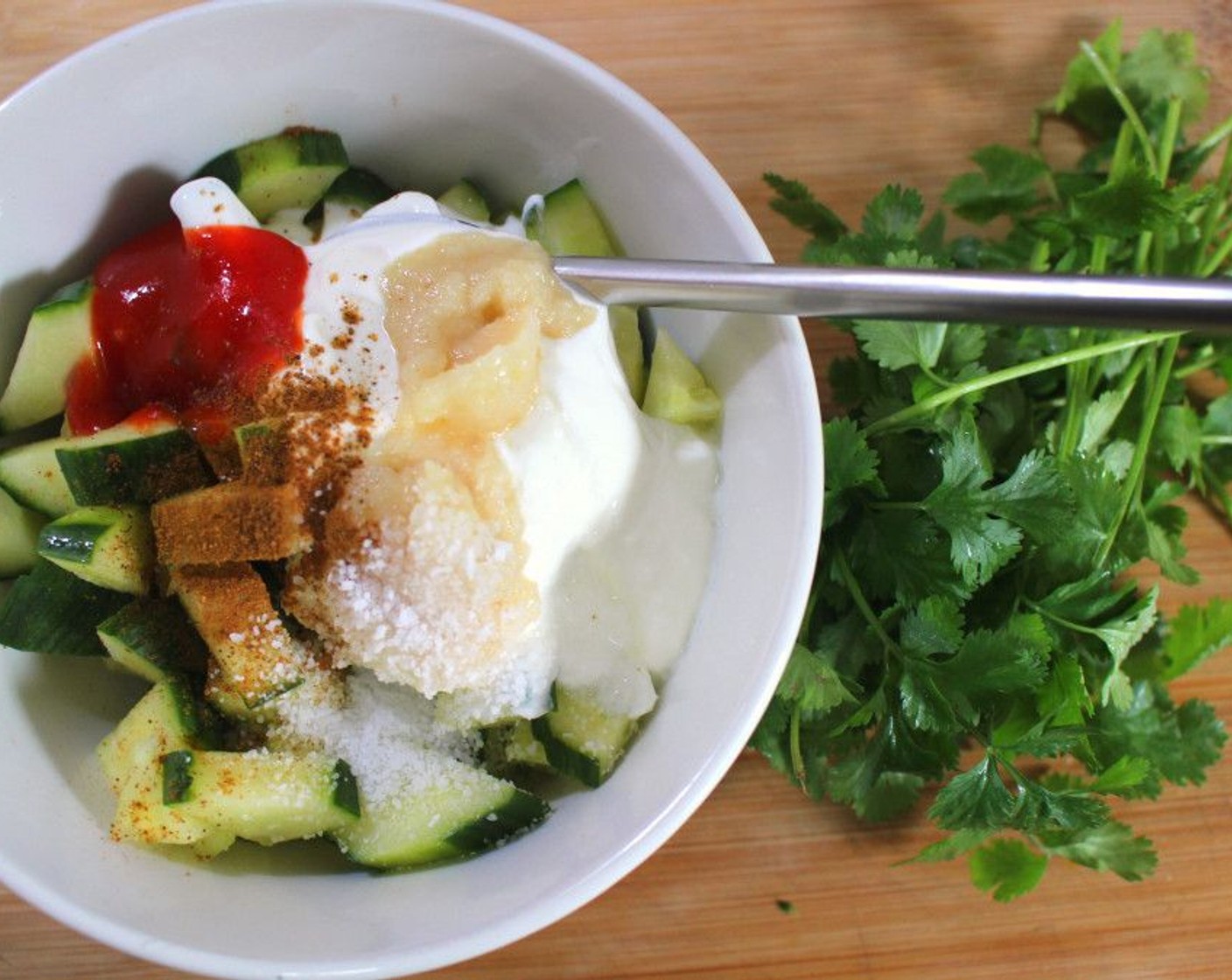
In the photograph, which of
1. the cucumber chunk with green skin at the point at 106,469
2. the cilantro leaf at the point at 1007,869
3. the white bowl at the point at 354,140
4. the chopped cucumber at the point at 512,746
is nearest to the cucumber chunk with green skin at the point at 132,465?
the cucumber chunk with green skin at the point at 106,469

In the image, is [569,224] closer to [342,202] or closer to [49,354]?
[342,202]

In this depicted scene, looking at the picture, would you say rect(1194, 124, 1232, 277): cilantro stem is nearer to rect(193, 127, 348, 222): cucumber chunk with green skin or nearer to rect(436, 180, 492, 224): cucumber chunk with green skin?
rect(436, 180, 492, 224): cucumber chunk with green skin

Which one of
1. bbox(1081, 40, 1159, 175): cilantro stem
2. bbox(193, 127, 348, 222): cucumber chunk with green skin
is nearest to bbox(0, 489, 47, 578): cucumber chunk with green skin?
bbox(193, 127, 348, 222): cucumber chunk with green skin

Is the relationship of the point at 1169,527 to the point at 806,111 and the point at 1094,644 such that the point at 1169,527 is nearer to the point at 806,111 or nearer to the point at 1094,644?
the point at 1094,644

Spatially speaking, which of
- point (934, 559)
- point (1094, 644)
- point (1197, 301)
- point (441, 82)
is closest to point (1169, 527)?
point (1094, 644)

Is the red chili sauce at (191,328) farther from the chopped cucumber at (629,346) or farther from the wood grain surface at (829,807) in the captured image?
the wood grain surface at (829,807)

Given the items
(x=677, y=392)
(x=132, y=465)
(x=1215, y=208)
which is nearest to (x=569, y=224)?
(x=677, y=392)
